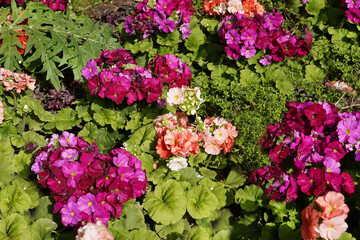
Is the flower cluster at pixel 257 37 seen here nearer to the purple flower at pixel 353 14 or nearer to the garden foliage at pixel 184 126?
the garden foliage at pixel 184 126

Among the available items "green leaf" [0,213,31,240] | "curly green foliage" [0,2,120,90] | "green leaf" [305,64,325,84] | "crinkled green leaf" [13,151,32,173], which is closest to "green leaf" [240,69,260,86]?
"green leaf" [305,64,325,84]

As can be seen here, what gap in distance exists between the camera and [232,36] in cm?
344

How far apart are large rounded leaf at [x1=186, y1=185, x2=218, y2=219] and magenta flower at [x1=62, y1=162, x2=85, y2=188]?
832 millimetres

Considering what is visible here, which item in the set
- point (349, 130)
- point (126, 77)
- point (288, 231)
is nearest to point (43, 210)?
point (126, 77)

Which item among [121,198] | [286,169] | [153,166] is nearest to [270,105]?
[286,169]

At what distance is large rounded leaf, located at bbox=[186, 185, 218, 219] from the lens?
2.40m

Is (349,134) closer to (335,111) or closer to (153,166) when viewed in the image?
(335,111)

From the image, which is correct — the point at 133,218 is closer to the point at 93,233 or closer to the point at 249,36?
the point at 93,233

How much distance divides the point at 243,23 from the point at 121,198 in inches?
85.9

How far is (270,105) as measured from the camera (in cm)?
301

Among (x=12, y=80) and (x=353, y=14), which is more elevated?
(x=353, y=14)

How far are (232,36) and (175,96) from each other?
1.17 m

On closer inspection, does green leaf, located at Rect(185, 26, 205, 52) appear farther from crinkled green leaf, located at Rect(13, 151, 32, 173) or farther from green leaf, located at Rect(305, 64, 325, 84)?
crinkled green leaf, located at Rect(13, 151, 32, 173)

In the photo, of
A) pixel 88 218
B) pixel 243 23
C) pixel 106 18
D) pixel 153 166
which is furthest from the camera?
pixel 106 18
